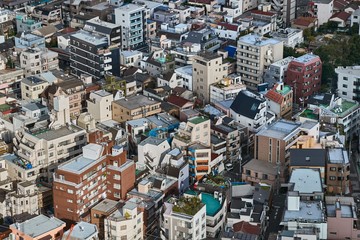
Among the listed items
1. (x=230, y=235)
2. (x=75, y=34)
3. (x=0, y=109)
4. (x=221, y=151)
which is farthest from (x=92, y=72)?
(x=230, y=235)

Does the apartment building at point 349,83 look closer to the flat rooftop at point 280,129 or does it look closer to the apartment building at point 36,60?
the flat rooftop at point 280,129

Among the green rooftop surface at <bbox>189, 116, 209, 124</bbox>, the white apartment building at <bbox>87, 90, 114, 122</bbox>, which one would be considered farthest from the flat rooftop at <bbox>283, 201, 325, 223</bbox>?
the white apartment building at <bbox>87, 90, 114, 122</bbox>

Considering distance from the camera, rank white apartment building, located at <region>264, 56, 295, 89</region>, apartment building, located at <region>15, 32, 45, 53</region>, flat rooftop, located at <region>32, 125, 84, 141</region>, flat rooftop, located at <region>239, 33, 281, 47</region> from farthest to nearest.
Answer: apartment building, located at <region>15, 32, 45, 53</region>, flat rooftop, located at <region>239, 33, 281, 47</region>, white apartment building, located at <region>264, 56, 295, 89</region>, flat rooftop, located at <region>32, 125, 84, 141</region>

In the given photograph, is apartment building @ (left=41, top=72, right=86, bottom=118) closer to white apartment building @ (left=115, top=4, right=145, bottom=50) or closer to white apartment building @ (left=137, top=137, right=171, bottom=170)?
white apartment building @ (left=137, top=137, right=171, bottom=170)

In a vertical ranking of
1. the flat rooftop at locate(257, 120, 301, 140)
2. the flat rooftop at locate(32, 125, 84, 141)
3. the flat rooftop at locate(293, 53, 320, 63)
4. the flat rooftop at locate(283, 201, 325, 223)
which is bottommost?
the flat rooftop at locate(283, 201, 325, 223)

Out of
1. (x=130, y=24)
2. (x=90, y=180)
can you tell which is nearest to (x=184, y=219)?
(x=90, y=180)

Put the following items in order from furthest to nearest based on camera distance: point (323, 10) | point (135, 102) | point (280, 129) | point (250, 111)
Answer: point (323, 10), point (135, 102), point (250, 111), point (280, 129)

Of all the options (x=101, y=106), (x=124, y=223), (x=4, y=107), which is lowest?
(x=124, y=223)

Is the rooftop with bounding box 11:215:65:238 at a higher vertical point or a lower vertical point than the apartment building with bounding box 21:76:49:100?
lower

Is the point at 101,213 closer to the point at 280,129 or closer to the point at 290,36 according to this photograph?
the point at 280,129
